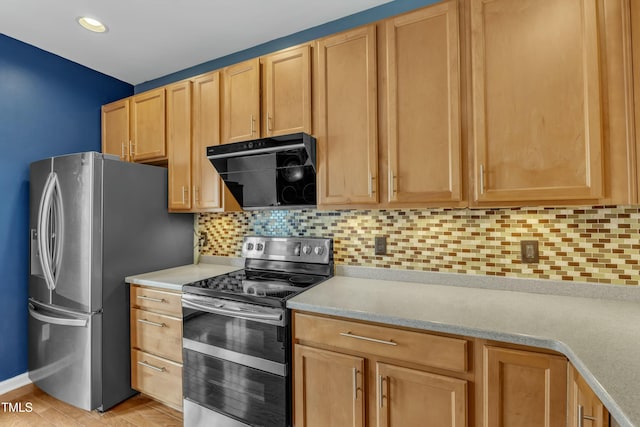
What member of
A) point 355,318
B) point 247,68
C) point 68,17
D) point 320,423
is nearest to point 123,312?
point 320,423

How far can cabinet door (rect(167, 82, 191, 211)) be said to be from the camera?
232 centimetres

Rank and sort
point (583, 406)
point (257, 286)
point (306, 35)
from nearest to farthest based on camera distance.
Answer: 1. point (583, 406)
2. point (257, 286)
3. point (306, 35)

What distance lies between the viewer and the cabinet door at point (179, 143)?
7.60 feet

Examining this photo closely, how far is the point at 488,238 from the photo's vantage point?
5.64 feet

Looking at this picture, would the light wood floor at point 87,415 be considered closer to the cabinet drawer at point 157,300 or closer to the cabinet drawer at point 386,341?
the cabinet drawer at point 157,300

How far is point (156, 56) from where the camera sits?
260 cm

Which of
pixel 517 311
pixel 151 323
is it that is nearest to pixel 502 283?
pixel 517 311

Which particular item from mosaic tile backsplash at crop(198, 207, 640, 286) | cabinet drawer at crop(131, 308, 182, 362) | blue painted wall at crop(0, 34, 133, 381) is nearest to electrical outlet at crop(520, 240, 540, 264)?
mosaic tile backsplash at crop(198, 207, 640, 286)

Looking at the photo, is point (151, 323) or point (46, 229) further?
point (46, 229)

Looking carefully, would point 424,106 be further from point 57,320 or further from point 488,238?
point 57,320

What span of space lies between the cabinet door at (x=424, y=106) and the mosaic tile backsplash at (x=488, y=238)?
0.34 meters

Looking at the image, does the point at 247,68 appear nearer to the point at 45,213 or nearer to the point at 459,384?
the point at 45,213

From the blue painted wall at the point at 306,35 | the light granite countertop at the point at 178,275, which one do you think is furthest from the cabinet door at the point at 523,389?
the blue painted wall at the point at 306,35

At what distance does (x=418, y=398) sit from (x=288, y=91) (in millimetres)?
1738
